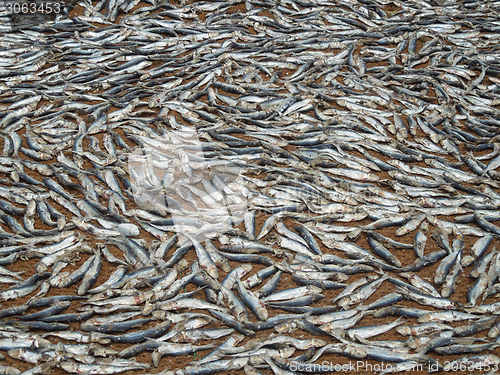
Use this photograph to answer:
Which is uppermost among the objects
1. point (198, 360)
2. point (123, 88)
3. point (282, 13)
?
point (282, 13)

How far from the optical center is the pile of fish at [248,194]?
5.53 m

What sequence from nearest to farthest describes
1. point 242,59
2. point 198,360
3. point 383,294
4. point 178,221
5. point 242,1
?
1. point 198,360
2. point 383,294
3. point 178,221
4. point 242,59
5. point 242,1

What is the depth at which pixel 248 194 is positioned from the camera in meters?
7.44

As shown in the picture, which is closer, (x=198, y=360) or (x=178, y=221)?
(x=198, y=360)

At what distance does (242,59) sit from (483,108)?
5055 millimetres

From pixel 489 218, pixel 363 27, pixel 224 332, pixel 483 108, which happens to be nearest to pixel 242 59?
pixel 363 27

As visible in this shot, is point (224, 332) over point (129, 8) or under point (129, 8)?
under

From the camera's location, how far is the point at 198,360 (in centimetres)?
530

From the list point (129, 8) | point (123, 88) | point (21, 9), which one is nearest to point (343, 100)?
point (123, 88)

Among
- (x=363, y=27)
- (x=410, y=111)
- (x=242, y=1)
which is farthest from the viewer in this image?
(x=242, y=1)

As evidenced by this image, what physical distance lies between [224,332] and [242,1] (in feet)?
33.5

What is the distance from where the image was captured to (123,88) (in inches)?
395

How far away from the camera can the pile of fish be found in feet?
18.1

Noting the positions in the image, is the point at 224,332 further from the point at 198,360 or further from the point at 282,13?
A: the point at 282,13
